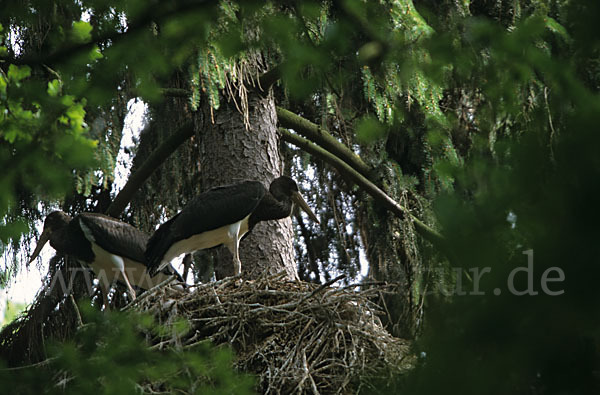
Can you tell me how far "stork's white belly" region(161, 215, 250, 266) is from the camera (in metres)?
6.39

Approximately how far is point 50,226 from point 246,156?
2156 mm

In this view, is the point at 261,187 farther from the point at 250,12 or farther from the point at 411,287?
the point at 250,12

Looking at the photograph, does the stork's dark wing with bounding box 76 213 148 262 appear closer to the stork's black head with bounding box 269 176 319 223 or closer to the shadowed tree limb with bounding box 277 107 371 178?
the stork's black head with bounding box 269 176 319 223

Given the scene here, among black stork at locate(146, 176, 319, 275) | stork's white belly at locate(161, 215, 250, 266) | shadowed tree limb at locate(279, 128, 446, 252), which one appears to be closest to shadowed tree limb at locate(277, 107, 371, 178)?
shadowed tree limb at locate(279, 128, 446, 252)

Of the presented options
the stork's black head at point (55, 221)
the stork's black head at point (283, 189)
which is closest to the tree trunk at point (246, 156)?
the stork's black head at point (283, 189)

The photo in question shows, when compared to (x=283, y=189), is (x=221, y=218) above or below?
below

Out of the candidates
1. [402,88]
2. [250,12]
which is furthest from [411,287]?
[250,12]

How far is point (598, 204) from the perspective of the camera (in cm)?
154

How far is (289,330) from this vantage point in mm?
4910

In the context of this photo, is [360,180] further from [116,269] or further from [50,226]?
[50,226]

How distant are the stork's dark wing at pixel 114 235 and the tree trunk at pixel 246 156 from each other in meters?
0.91

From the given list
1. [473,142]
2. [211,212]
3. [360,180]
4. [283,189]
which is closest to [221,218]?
[211,212]

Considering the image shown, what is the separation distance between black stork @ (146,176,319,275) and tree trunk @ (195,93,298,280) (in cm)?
11

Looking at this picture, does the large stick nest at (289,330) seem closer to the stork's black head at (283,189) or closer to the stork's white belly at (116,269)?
the stork's black head at (283,189)
